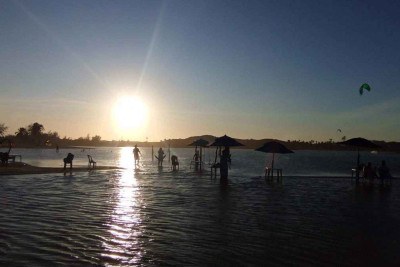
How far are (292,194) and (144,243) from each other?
1146cm

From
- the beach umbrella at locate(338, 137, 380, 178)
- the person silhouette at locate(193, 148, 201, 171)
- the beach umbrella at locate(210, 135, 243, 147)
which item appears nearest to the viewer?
the beach umbrella at locate(338, 137, 380, 178)

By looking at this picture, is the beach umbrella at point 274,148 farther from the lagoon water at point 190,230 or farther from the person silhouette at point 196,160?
the person silhouette at point 196,160

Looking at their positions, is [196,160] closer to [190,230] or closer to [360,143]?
[360,143]

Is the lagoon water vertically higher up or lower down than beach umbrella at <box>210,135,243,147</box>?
lower down

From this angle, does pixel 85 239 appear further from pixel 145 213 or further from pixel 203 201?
pixel 203 201

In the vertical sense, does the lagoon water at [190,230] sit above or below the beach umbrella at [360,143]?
below

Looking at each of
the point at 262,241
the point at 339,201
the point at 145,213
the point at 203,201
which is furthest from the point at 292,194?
the point at 262,241

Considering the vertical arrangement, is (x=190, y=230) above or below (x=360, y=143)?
below

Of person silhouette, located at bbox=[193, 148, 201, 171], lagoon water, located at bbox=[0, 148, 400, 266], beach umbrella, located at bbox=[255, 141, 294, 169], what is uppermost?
beach umbrella, located at bbox=[255, 141, 294, 169]

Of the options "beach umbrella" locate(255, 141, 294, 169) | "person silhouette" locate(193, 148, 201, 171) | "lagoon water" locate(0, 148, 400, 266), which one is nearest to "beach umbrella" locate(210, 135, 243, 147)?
"beach umbrella" locate(255, 141, 294, 169)

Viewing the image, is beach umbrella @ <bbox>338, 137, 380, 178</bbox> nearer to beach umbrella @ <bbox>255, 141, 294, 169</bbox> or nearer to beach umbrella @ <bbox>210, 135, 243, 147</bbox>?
beach umbrella @ <bbox>255, 141, 294, 169</bbox>

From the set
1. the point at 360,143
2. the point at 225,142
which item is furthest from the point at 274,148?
the point at 360,143

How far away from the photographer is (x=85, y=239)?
26.7 feet

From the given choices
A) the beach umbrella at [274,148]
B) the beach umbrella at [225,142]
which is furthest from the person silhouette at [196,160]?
the beach umbrella at [274,148]
